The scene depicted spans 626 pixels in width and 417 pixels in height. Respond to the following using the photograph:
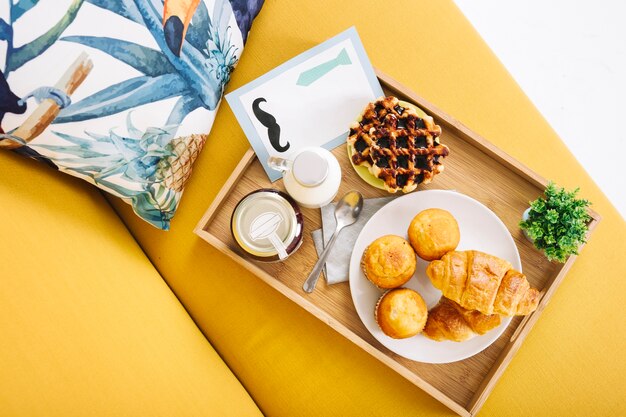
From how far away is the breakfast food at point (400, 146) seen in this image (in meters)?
0.85

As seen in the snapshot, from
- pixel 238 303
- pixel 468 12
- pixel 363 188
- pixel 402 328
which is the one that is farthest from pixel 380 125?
pixel 468 12

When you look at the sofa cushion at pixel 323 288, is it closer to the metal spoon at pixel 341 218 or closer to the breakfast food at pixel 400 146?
the metal spoon at pixel 341 218

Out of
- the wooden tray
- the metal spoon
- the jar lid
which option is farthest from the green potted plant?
the jar lid

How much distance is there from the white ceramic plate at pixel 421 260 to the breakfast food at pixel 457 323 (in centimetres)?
4

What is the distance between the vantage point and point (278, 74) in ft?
3.09

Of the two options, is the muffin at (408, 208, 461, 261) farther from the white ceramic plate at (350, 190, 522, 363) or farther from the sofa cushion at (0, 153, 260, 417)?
the sofa cushion at (0, 153, 260, 417)

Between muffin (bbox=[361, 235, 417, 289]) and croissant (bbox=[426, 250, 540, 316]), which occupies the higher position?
croissant (bbox=[426, 250, 540, 316])

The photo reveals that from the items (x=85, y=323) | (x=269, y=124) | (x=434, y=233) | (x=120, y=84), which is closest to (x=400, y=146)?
(x=434, y=233)

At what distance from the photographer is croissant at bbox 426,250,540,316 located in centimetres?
80

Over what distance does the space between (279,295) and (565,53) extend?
1.23 meters

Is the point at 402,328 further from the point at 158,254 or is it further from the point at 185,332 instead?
the point at 158,254

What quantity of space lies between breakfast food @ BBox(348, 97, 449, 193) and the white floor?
2.44 feet

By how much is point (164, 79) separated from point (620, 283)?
1.05 m

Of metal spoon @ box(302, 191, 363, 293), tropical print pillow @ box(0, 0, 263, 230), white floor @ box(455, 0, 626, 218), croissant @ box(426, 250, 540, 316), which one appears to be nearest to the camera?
tropical print pillow @ box(0, 0, 263, 230)
